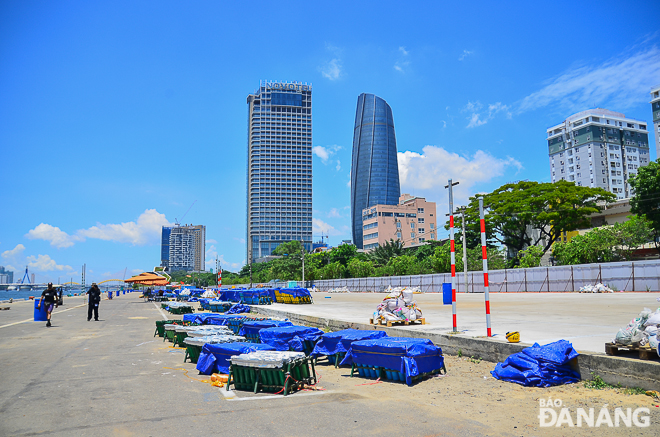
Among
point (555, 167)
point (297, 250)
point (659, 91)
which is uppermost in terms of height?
point (659, 91)

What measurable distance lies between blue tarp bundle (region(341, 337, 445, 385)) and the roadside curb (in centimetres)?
131

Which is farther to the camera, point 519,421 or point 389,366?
point 389,366

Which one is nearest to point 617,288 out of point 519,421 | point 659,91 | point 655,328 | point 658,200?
point 658,200

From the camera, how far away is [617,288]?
3250cm

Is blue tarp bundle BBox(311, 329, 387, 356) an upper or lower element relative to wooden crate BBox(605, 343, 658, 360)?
lower

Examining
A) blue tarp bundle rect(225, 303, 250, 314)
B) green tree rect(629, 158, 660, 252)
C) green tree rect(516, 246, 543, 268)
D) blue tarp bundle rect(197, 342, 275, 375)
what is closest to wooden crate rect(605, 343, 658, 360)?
blue tarp bundle rect(197, 342, 275, 375)

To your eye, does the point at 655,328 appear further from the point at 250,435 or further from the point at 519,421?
the point at 250,435

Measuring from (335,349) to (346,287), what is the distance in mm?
61417

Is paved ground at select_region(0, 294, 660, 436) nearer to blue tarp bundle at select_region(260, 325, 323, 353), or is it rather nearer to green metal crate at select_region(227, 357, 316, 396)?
green metal crate at select_region(227, 357, 316, 396)

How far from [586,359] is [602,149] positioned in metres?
153

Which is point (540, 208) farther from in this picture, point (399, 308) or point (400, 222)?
point (400, 222)

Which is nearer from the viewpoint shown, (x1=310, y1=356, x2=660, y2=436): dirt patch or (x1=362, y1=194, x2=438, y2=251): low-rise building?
(x1=310, y1=356, x2=660, y2=436): dirt patch

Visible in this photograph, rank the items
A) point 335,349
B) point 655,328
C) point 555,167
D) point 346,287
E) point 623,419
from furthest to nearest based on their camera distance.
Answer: point 555,167 → point 346,287 → point 335,349 → point 655,328 → point 623,419

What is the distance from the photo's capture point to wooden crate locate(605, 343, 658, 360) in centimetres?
647
